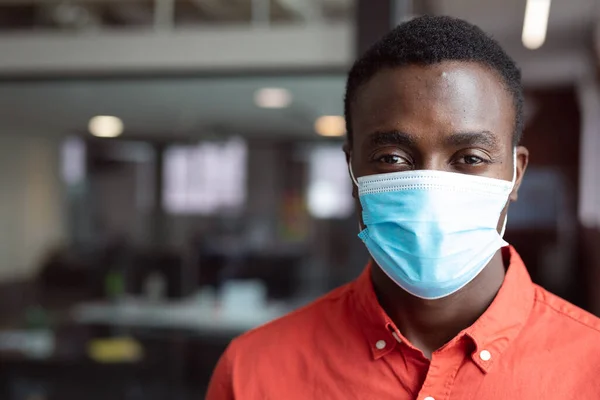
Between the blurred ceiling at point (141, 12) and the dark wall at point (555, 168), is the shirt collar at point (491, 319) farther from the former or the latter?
the blurred ceiling at point (141, 12)

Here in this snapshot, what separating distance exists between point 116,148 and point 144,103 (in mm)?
470

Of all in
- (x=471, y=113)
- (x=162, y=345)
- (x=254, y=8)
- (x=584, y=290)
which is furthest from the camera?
(x=162, y=345)

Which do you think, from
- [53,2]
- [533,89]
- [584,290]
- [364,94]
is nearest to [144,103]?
[53,2]

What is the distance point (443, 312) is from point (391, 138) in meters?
0.30

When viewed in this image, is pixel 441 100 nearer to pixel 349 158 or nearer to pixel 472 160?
pixel 472 160

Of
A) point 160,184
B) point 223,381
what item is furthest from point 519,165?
point 160,184

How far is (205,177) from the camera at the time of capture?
4.56 metres

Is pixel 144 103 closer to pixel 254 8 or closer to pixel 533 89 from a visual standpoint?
pixel 254 8

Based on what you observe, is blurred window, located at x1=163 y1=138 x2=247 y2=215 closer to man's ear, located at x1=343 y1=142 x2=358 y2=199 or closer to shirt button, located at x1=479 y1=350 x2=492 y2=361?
man's ear, located at x1=343 y1=142 x2=358 y2=199

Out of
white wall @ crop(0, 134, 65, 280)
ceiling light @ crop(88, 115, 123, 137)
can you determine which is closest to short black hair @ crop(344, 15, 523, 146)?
ceiling light @ crop(88, 115, 123, 137)

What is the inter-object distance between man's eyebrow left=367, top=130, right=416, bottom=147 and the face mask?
0.05 metres

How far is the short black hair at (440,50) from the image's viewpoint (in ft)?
3.78

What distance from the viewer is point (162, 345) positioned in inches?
175

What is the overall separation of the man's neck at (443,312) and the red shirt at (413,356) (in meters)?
0.03
